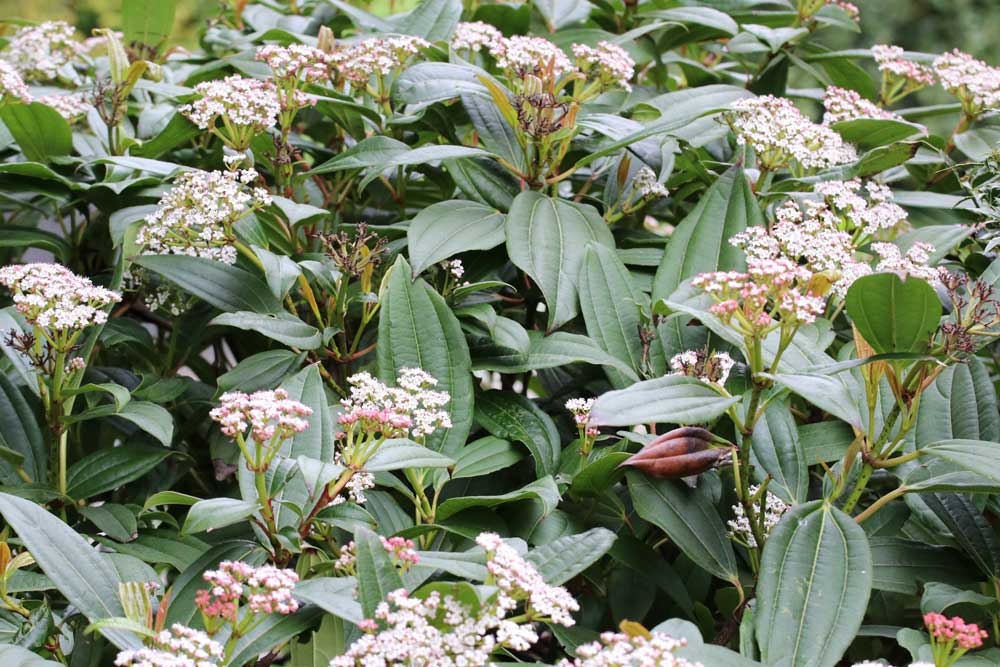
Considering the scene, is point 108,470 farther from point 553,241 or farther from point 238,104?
point 553,241

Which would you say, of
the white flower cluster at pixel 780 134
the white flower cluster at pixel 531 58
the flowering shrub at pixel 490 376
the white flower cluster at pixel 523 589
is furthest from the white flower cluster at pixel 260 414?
the white flower cluster at pixel 780 134

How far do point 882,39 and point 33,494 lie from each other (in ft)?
27.4

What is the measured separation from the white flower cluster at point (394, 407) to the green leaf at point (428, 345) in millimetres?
80

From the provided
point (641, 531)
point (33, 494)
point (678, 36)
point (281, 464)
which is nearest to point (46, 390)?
point (33, 494)

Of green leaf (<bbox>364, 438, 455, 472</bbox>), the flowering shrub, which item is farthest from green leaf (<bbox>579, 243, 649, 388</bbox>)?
green leaf (<bbox>364, 438, 455, 472</bbox>)

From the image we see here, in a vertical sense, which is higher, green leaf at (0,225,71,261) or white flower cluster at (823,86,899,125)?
white flower cluster at (823,86,899,125)

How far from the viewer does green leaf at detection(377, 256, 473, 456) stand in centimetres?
127

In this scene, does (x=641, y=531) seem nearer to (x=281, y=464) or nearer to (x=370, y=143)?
(x=281, y=464)

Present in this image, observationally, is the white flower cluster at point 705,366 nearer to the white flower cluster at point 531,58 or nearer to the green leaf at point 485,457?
the green leaf at point 485,457

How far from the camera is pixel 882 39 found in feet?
27.0

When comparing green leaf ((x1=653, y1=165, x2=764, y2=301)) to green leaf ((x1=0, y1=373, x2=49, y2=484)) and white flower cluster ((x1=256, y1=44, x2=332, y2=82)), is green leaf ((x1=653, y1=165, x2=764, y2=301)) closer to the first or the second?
white flower cluster ((x1=256, y1=44, x2=332, y2=82))

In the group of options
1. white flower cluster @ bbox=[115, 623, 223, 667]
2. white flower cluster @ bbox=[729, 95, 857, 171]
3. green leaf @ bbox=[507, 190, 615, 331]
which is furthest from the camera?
white flower cluster @ bbox=[729, 95, 857, 171]

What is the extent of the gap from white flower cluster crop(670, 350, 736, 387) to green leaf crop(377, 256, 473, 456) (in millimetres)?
271

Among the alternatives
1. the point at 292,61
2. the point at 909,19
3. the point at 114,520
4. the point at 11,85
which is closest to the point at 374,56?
the point at 292,61
